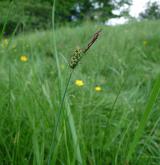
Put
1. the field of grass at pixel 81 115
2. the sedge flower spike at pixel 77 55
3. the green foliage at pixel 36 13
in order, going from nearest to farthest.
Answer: the sedge flower spike at pixel 77 55 → the field of grass at pixel 81 115 → the green foliage at pixel 36 13

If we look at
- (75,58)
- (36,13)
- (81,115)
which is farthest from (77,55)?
(36,13)

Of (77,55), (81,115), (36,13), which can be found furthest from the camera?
(36,13)

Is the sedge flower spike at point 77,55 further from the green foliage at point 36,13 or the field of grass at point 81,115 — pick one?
the green foliage at point 36,13

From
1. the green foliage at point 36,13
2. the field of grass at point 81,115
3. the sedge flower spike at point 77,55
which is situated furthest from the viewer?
the green foliage at point 36,13

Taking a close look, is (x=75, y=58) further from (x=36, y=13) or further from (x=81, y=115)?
(x=36, y=13)

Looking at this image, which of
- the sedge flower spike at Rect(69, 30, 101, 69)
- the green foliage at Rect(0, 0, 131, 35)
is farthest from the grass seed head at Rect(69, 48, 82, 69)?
the green foliage at Rect(0, 0, 131, 35)

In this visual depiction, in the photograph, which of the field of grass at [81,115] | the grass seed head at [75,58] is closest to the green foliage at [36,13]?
the field of grass at [81,115]

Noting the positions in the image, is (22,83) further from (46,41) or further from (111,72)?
(46,41)

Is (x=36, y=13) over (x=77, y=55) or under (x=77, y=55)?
under

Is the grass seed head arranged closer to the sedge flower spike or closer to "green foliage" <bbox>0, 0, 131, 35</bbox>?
the sedge flower spike
